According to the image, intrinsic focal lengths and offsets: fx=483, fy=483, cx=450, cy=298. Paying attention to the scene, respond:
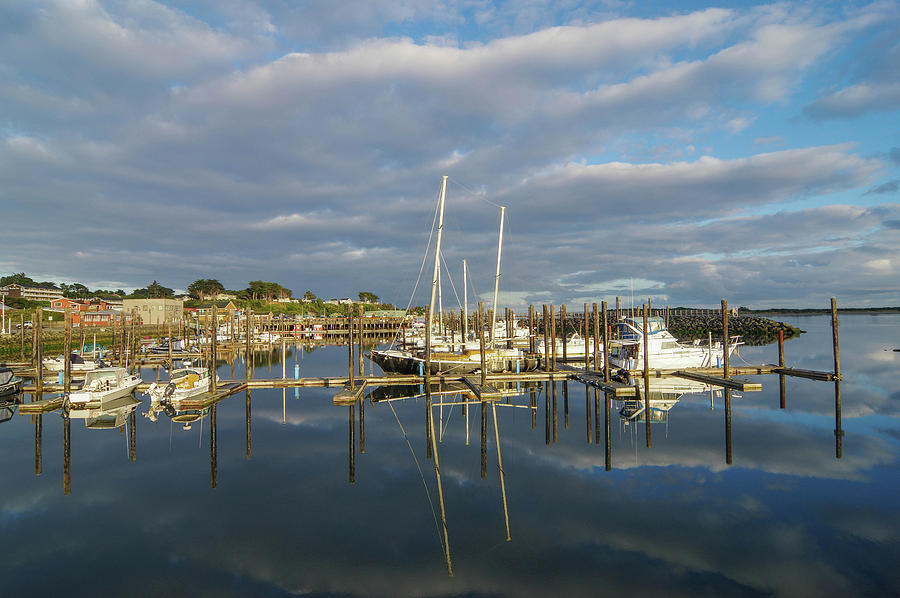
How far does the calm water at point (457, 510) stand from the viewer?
10531mm

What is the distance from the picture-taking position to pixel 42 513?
46.8 ft

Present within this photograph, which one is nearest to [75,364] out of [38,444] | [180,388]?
[180,388]

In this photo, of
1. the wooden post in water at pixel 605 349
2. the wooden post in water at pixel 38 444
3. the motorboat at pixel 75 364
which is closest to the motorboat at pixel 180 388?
the wooden post in water at pixel 38 444

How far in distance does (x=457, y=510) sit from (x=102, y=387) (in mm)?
24363

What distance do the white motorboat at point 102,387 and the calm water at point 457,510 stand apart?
1.91 meters

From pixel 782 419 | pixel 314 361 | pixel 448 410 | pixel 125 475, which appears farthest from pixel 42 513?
pixel 314 361

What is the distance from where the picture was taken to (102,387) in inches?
1091

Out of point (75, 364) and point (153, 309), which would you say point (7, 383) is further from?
point (153, 309)

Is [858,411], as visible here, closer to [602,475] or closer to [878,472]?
[878,472]

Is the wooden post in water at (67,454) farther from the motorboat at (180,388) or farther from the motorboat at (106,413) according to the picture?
the motorboat at (180,388)

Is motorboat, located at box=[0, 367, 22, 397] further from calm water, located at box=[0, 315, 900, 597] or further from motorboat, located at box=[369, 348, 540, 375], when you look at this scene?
motorboat, located at box=[369, 348, 540, 375]

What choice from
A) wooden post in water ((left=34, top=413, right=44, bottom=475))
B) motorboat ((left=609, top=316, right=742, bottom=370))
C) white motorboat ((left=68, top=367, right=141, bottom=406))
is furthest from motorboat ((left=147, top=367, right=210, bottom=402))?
motorboat ((left=609, top=316, right=742, bottom=370))

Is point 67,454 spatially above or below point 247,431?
below

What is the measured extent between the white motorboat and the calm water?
Answer: 75.3 inches
